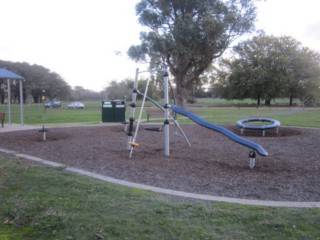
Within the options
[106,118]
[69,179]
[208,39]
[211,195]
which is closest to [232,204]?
[211,195]

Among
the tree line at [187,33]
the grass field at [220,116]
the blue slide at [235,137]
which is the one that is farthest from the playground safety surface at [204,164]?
the tree line at [187,33]

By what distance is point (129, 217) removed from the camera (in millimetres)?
3955

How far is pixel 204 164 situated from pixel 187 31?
833 inches

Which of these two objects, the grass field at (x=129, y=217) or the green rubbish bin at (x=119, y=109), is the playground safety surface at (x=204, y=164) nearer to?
the grass field at (x=129, y=217)

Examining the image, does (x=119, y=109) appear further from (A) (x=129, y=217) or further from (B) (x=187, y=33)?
(A) (x=129, y=217)

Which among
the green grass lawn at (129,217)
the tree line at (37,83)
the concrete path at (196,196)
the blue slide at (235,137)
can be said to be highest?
the tree line at (37,83)

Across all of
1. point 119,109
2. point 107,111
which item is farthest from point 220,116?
point 107,111

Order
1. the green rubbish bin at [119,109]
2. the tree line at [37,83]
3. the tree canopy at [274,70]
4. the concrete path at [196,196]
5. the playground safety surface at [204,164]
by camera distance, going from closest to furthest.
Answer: the concrete path at [196,196], the playground safety surface at [204,164], the green rubbish bin at [119,109], the tree canopy at [274,70], the tree line at [37,83]

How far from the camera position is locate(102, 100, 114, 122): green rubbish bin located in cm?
1806

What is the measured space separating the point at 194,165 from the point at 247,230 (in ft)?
12.9

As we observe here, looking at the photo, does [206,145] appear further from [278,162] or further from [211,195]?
[211,195]

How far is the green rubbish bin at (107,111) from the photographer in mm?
18062

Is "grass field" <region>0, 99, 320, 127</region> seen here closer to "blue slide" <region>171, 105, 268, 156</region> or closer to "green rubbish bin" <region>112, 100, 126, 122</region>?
"green rubbish bin" <region>112, 100, 126, 122</region>

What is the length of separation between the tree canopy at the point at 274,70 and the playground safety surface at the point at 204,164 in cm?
4140
